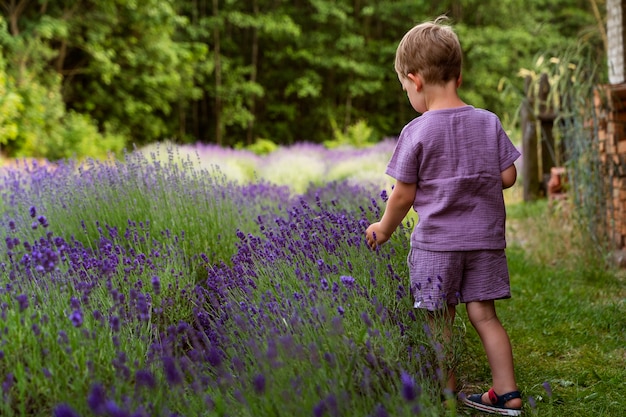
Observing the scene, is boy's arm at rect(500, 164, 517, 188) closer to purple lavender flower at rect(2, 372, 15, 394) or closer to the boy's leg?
the boy's leg

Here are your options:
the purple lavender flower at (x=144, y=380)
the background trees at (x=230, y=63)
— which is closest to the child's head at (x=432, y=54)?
the purple lavender flower at (x=144, y=380)

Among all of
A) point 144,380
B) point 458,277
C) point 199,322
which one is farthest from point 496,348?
point 144,380

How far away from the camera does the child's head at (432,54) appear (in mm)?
2477

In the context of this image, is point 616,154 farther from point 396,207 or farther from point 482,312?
point 396,207

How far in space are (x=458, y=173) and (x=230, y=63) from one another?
18762 mm

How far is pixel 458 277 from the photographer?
8.23 feet

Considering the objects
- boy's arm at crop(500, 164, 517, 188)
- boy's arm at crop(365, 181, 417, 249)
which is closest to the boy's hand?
boy's arm at crop(365, 181, 417, 249)

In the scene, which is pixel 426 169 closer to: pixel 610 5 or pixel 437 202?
pixel 437 202

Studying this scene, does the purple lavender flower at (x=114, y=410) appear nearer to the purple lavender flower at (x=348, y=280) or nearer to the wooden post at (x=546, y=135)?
the purple lavender flower at (x=348, y=280)

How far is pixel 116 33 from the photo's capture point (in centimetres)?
1588

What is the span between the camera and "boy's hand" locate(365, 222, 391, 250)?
2604 mm

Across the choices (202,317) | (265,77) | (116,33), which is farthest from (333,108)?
(202,317)

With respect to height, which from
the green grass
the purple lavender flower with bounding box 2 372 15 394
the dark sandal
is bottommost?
the green grass

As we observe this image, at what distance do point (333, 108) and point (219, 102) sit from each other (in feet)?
13.6
